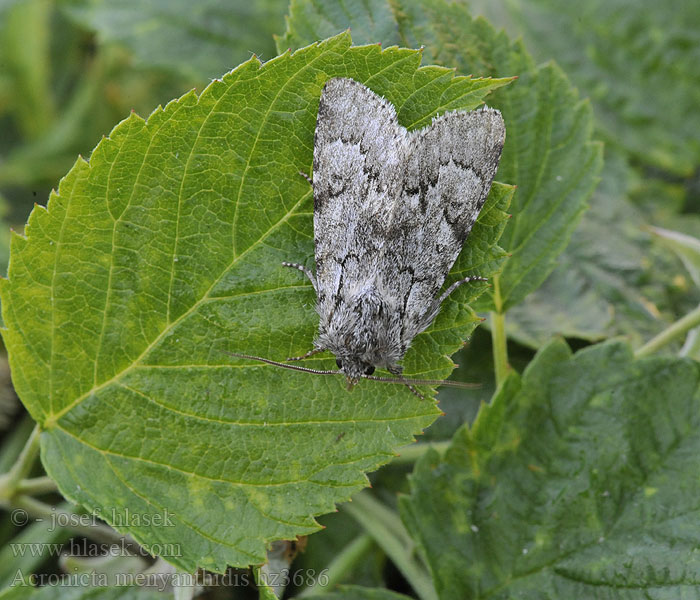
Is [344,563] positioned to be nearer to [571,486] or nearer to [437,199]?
[571,486]

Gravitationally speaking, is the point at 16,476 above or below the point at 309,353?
below

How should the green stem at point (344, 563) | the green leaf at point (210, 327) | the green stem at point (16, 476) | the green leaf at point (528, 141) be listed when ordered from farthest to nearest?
the green stem at point (344, 563) → the green leaf at point (528, 141) → the green stem at point (16, 476) → the green leaf at point (210, 327)

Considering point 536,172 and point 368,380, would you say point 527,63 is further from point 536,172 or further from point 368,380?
point 368,380

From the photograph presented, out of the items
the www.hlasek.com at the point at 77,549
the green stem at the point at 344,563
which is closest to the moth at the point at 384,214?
the green stem at the point at 344,563

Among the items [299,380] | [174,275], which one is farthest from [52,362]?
[299,380]

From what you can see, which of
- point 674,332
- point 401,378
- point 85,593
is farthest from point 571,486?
point 85,593

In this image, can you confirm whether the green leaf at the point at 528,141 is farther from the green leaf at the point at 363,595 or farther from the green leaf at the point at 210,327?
the green leaf at the point at 363,595
